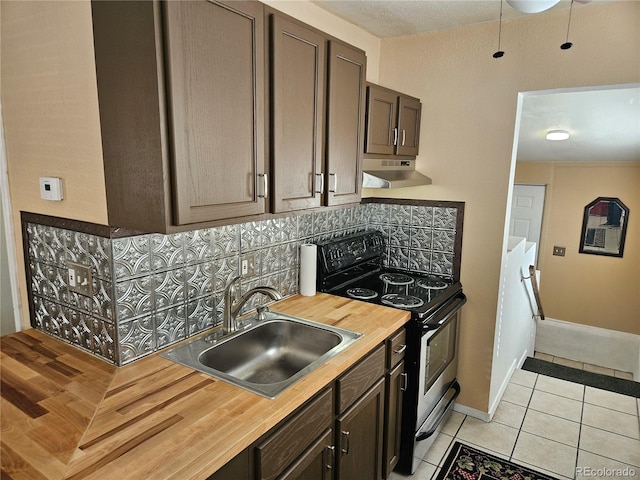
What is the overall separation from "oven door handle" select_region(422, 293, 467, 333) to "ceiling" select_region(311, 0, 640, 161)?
1.28 m

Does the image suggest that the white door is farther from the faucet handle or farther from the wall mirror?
the faucet handle

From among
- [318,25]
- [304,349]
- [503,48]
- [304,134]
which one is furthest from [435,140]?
[304,349]

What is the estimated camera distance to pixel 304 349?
1.96m

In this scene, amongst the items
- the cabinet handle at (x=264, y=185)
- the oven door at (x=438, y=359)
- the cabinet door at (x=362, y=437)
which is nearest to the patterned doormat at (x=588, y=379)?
the oven door at (x=438, y=359)

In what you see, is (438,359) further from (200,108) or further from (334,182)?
(200,108)

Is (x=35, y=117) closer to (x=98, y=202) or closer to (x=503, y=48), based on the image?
(x=98, y=202)

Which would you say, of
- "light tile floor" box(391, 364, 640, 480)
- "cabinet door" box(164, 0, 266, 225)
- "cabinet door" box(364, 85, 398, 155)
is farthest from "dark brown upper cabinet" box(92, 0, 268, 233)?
"light tile floor" box(391, 364, 640, 480)

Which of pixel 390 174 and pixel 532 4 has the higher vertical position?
pixel 532 4

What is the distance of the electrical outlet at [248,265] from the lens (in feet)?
6.62

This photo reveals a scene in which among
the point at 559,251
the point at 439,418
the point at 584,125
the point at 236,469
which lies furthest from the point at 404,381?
the point at 559,251

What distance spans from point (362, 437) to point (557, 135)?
350 cm

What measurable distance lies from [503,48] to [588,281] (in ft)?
11.9

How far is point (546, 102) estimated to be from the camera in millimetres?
3305

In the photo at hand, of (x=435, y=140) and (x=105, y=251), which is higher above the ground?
(x=435, y=140)
